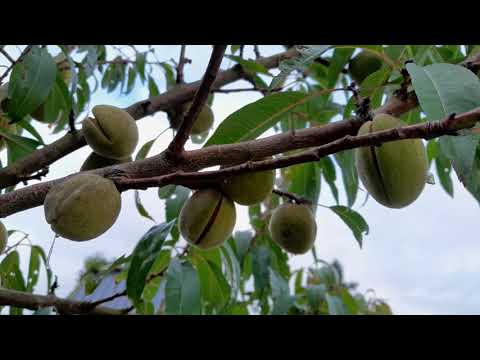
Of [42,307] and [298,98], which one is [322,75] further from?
[42,307]

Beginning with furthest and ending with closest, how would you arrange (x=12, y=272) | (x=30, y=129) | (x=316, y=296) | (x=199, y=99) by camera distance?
(x=316, y=296) → (x=12, y=272) → (x=30, y=129) → (x=199, y=99)

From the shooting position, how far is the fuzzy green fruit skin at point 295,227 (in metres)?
1.26

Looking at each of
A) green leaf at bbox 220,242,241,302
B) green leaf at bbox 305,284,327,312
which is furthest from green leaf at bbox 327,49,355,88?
green leaf at bbox 305,284,327,312

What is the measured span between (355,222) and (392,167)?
37 centimetres

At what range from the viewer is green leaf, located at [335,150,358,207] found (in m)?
1.26

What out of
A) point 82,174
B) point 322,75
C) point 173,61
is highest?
point 173,61

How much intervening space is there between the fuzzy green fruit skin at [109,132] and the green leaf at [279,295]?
0.92 meters

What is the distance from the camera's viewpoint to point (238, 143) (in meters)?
0.87

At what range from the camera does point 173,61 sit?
1968 millimetres

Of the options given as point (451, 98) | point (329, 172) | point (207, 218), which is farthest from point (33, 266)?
point (451, 98)

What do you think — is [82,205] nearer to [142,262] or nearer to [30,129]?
[142,262]
